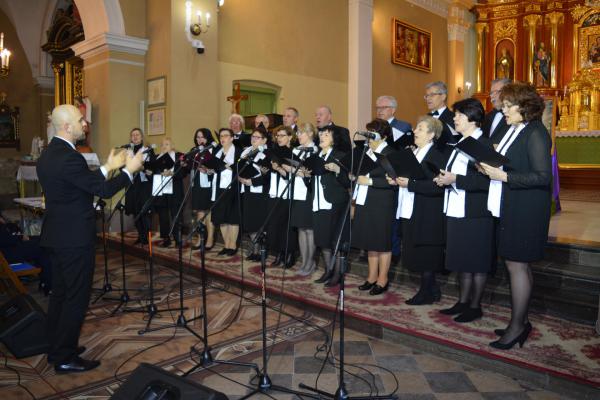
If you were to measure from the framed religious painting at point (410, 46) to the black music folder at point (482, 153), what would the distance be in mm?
9011

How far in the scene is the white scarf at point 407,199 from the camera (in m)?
3.75

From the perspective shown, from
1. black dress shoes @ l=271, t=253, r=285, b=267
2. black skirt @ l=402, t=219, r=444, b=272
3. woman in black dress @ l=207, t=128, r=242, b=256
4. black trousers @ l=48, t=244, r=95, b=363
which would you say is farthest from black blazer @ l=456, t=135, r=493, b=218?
woman in black dress @ l=207, t=128, r=242, b=256

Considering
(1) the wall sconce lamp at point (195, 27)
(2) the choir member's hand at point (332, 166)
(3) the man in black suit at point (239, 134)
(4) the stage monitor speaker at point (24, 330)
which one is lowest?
(4) the stage monitor speaker at point (24, 330)

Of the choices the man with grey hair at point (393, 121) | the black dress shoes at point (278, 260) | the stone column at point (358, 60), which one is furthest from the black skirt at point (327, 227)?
the stone column at point (358, 60)

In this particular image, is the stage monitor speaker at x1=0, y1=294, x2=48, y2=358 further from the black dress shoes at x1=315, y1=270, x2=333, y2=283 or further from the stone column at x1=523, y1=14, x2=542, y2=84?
the stone column at x1=523, y1=14, x2=542, y2=84

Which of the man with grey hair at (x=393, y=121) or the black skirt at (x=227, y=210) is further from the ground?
the man with grey hair at (x=393, y=121)

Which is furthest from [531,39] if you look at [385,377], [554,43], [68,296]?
[68,296]

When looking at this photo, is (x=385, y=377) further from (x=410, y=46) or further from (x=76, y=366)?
(x=410, y=46)

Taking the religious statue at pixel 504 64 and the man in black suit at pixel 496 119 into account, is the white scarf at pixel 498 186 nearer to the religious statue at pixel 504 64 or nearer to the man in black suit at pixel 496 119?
the man in black suit at pixel 496 119

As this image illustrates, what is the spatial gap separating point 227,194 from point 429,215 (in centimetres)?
260

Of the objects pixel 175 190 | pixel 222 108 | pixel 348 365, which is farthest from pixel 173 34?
pixel 348 365

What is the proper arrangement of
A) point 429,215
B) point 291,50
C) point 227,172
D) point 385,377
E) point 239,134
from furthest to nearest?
point 291,50 < point 239,134 < point 227,172 < point 429,215 < point 385,377

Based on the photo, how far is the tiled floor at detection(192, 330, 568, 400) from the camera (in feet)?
9.01

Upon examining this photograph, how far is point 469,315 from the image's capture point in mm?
3562
